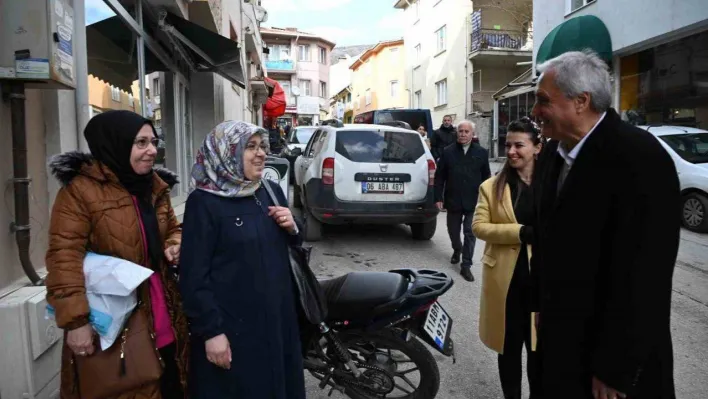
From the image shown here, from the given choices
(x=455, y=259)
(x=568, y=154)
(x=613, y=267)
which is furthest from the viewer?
(x=455, y=259)

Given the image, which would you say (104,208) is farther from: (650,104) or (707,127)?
(650,104)

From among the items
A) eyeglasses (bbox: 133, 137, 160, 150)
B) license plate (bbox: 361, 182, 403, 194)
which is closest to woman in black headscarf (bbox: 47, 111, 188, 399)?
eyeglasses (bbox: 133, 137, 160, 150)

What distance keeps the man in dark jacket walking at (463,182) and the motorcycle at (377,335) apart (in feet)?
9.68

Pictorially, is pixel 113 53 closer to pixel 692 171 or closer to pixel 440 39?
pixel 692 171

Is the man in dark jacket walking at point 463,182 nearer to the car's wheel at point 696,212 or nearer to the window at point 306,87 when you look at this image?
the car's wheel at point 696,212

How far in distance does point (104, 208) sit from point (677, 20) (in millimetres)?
12429

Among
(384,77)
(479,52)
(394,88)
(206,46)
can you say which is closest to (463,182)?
(206,46)

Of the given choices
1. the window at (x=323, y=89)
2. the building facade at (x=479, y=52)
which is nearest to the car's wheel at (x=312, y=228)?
the building facade at (x=479, y=52)

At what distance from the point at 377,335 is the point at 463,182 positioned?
3444mm

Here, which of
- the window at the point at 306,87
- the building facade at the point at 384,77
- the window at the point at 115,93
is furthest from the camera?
the window at the point at 306,87

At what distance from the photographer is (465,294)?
5344mm

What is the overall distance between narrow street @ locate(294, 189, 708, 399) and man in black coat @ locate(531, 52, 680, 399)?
4.5 inches

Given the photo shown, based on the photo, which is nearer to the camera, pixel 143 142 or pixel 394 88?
pixel 143 142

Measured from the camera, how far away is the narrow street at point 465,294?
347 cm
